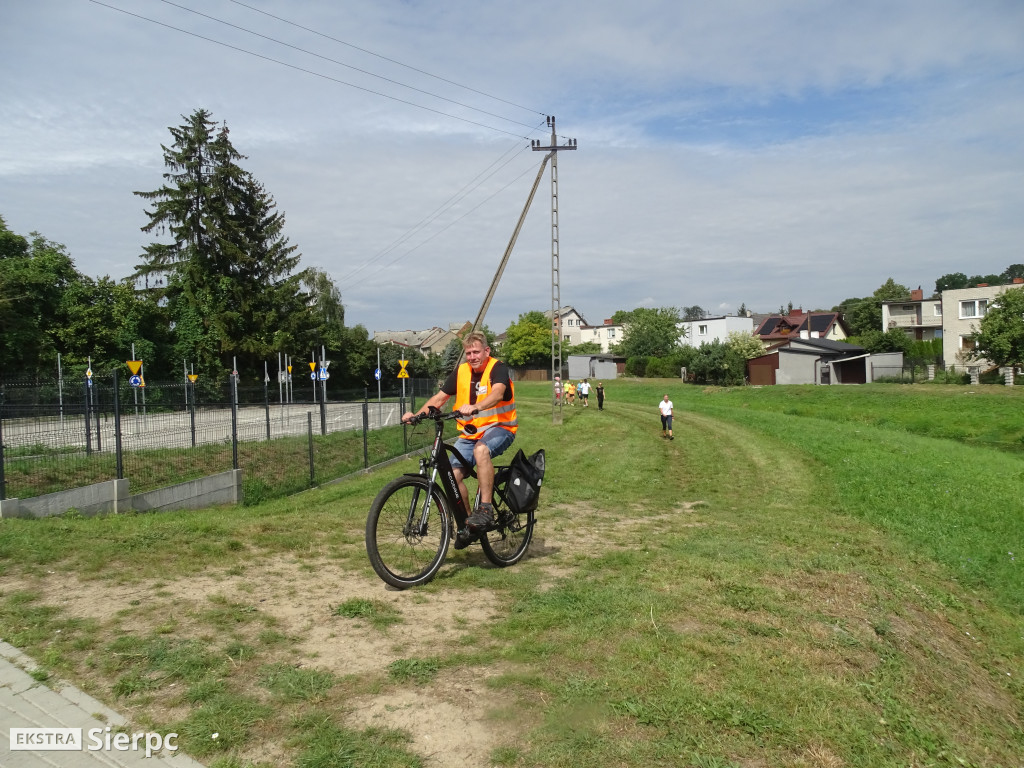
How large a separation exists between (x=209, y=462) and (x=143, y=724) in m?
11.0

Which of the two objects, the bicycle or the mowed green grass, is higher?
the bicycle

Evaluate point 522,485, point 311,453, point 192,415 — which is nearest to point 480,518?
point 522,485

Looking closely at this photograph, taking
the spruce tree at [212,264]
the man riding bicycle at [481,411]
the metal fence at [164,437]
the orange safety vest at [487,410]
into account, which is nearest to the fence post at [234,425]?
the metal fence at [164,437]

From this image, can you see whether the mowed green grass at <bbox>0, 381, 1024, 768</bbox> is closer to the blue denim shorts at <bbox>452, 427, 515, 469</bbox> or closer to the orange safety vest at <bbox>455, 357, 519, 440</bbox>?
the blue denim shorts at <bbox>452, 427, 515, 469</bbox>

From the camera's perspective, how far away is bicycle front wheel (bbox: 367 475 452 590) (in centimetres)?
501

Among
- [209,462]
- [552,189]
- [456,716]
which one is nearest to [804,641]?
[456,716]

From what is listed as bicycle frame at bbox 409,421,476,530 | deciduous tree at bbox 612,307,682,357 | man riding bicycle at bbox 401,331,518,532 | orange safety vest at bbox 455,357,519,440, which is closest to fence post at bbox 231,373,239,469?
man riding bicycle at bbox 401,331,518,532

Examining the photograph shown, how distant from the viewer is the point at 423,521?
5227 millimetres

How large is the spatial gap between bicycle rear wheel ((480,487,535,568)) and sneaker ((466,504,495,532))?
151 mm

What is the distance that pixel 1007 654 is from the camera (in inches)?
244

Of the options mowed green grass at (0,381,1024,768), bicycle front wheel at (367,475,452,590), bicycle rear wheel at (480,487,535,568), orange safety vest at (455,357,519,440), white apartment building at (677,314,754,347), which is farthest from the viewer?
white apartment building at (677,314,754,347)

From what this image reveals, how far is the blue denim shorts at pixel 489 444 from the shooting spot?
559cm

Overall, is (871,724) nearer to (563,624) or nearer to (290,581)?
(563,624)

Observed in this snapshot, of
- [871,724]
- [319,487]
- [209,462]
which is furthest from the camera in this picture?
[319,487]
